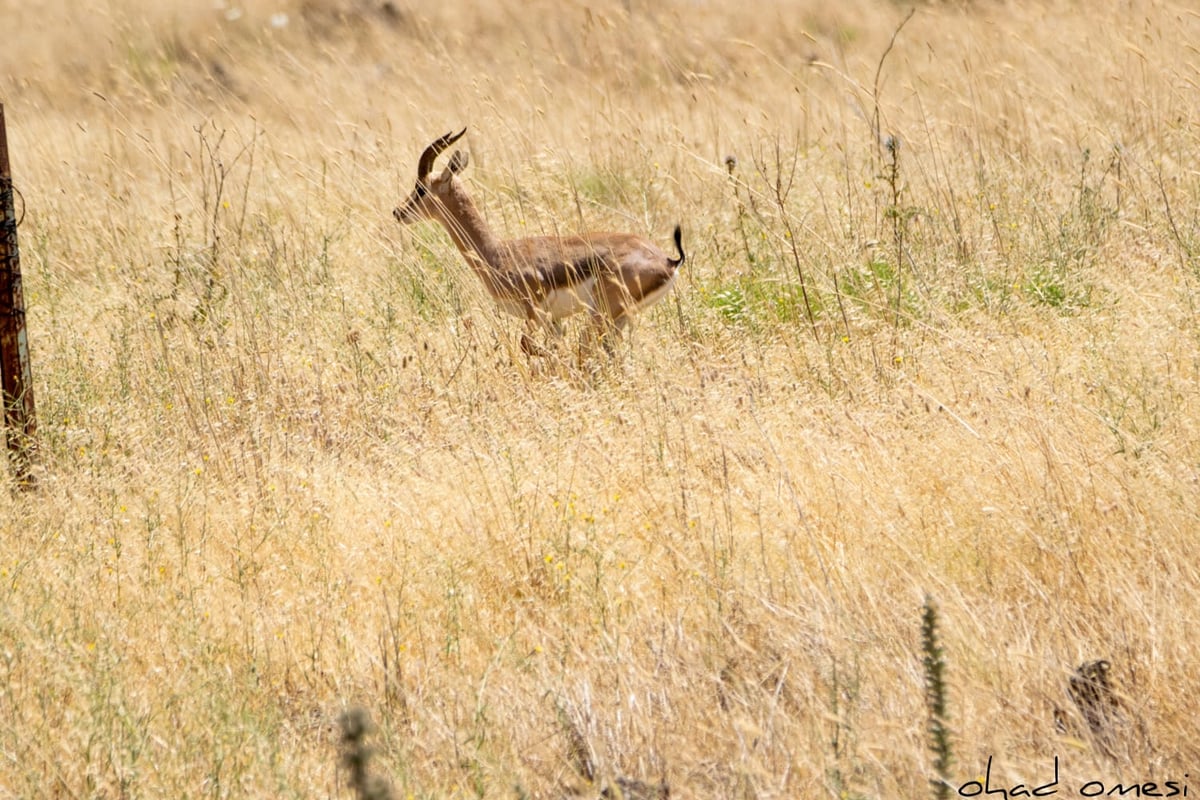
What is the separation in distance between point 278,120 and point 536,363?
24.7 ft

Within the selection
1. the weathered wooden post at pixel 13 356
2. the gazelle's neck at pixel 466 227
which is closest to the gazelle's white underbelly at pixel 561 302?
the gazelle's neck at pixel 466 227

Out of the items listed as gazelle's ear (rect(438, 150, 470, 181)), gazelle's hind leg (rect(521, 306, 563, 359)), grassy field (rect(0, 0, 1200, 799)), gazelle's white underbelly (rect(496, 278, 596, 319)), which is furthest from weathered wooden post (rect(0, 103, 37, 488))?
gazelle's ear (rect(438, 150, 470, 181))

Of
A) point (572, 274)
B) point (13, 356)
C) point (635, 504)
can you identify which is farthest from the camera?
point (572, 274)

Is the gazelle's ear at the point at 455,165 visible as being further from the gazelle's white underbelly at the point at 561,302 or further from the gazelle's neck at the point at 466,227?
the gazelle's white underbelly at the point at 561,302

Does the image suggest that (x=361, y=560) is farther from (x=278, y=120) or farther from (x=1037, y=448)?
(x=278, y=120)

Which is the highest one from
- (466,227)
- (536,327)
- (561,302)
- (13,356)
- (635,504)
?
(466,227)

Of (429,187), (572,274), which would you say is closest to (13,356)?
(572,274)

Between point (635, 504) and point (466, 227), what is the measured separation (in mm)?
2906

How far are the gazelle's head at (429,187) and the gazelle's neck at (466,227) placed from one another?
0.03 metres

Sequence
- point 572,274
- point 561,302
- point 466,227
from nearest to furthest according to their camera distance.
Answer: point 572,274 < point 561,302 < point 466,227

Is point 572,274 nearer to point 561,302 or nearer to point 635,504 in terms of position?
Result: point 561,302

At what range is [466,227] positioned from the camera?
6.41m

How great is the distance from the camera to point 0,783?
9.07 feet

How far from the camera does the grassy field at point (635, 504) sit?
8.88 feet
